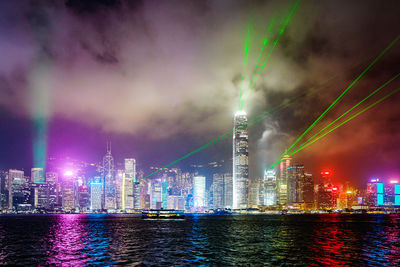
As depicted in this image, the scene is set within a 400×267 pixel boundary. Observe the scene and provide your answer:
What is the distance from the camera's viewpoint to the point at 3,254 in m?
61.6

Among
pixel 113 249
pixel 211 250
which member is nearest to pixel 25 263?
pixel 113 249

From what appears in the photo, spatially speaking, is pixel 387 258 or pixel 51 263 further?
pixel 387 258

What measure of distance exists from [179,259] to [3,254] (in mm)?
30945

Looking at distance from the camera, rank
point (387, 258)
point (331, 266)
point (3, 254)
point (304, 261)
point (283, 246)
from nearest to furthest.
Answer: point (331, 266) → point (304, 261) → point (387, 258) → point (3, 254) → point (283, 246)

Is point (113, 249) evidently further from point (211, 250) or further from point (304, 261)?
point (304, 261)

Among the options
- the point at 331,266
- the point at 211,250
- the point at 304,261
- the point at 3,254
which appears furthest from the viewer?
the point at 211,250

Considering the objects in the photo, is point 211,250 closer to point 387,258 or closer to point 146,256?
point 146,256

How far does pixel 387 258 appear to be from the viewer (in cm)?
5734

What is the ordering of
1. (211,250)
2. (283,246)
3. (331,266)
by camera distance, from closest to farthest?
(331,266) → (211,250) → (283,246)

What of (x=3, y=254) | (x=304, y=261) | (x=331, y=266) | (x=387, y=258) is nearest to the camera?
(x=331, y=266)

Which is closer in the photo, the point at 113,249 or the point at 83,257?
the point at 83,257

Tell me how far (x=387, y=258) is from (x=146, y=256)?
127 feet

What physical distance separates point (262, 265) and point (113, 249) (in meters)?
30.6

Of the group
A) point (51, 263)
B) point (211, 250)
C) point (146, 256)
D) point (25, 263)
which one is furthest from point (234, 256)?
point (25, 263)
